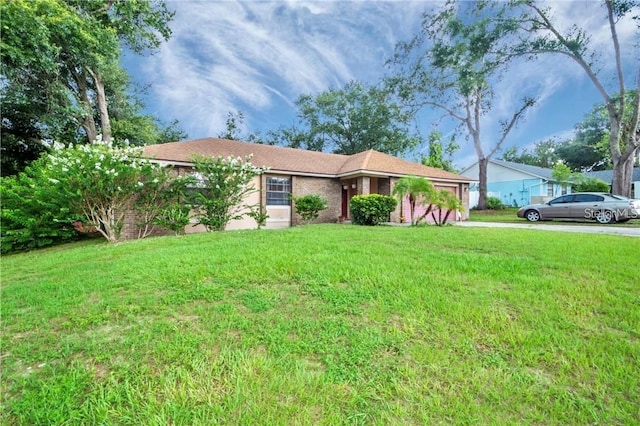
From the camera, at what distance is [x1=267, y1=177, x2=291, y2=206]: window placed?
→ 13.3 m

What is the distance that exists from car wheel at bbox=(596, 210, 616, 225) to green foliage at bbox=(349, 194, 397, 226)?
9763mm

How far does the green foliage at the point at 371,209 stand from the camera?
11.7 m

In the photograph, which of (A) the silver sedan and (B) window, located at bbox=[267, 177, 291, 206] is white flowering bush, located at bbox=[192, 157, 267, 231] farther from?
(A) the silver sedan

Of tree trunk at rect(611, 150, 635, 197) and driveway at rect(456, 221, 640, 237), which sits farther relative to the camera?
tree trunk at rect(611, 150, 635, 197)

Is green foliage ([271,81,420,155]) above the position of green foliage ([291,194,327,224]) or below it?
above

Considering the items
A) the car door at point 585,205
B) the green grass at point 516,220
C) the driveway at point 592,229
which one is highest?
the car door at point 585,205

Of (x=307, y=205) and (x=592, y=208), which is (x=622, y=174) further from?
(x=307, y=205)

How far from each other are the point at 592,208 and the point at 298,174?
13.9m

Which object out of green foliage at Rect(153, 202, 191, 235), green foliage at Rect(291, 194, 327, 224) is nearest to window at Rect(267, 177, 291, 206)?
green foliage at Rect(291, 194, 327, 224)

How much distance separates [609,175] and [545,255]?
3950cm

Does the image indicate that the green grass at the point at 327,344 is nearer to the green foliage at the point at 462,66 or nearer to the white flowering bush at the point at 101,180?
the white flowering bush at the point at 101,180

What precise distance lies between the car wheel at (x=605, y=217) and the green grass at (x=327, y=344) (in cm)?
1181

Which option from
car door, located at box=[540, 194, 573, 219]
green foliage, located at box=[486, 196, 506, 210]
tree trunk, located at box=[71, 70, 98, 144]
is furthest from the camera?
green foliage, located at box=[486, 196, 506, 210]

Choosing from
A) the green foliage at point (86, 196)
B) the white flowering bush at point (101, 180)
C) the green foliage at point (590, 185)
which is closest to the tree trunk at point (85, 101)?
the green foliage at point (86, 196)
